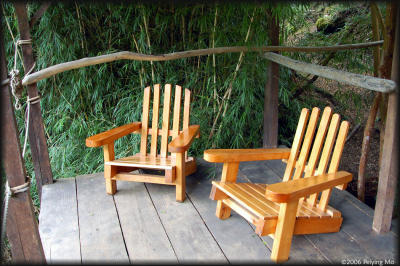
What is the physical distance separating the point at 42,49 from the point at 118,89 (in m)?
0.91

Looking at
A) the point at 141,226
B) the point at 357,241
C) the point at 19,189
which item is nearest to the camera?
the point at 19,189

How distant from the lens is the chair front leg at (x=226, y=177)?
241 centimetres

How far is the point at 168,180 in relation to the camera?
2.72m

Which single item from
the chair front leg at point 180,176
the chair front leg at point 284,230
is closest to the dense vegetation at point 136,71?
the chair front leg at point 180,176

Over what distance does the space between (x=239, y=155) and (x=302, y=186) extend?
0.54 m

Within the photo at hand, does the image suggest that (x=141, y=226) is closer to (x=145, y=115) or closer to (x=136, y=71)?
(x=145, y=115)

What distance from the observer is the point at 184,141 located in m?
2.64

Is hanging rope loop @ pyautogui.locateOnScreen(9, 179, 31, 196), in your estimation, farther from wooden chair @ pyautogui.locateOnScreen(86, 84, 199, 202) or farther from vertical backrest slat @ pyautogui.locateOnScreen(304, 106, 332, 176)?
vertical backrest slat @ pyautogui.locateOnScreen(304, 106, 332, 176)

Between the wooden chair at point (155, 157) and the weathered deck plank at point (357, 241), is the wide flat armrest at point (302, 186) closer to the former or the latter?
the weathered deck plank at point (357, 241)

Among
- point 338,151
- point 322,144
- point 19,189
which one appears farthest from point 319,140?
A: point 19,189

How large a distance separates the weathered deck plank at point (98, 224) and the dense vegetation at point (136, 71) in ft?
2.64

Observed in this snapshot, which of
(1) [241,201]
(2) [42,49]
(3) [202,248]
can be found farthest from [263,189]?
(2) [42,49]

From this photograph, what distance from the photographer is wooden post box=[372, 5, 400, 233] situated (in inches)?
81.0

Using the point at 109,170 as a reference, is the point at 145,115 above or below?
above
